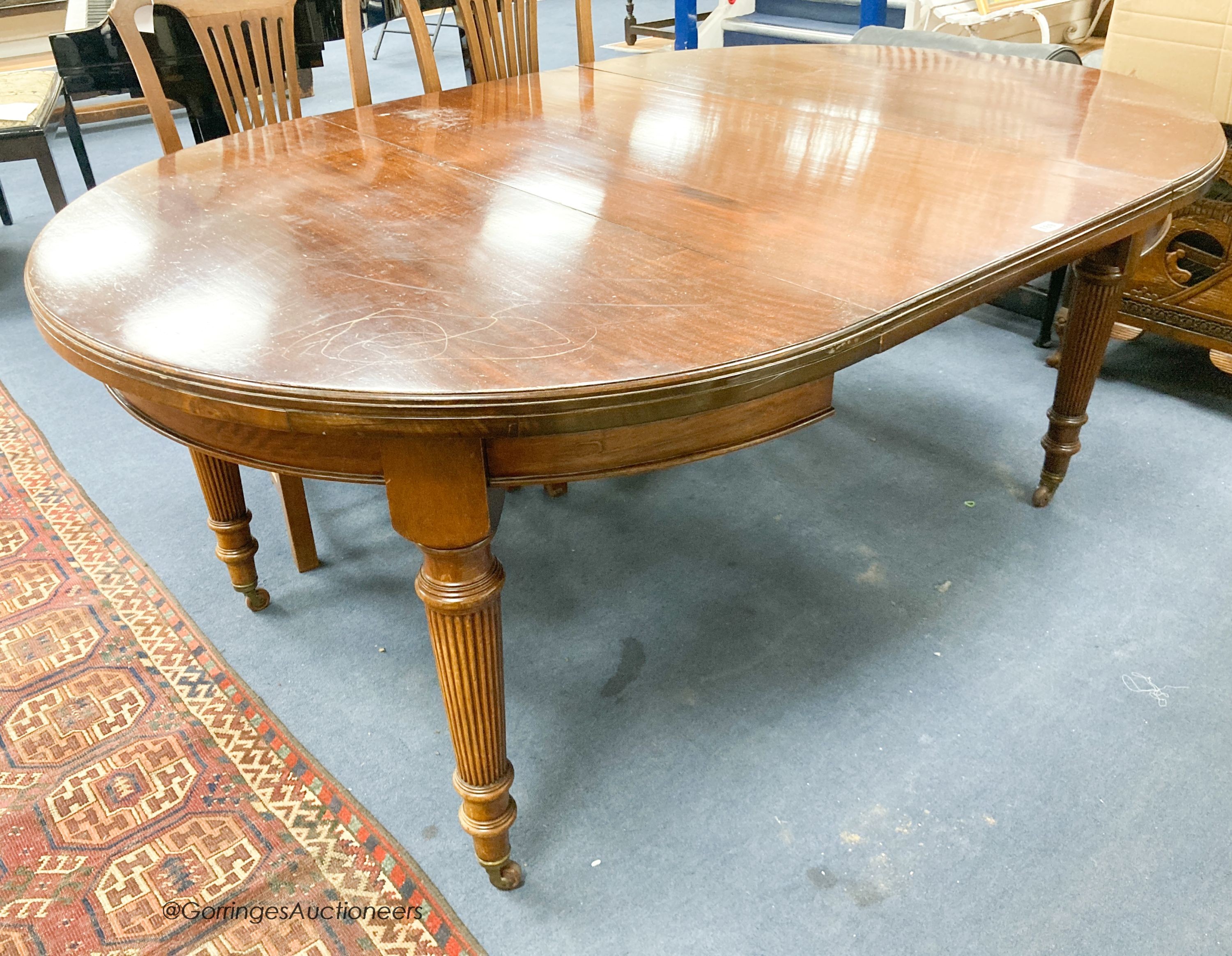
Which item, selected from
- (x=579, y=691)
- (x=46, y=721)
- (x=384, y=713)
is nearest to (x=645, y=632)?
(x=579, y=691)

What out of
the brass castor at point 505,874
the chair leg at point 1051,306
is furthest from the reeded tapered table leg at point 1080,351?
the brass castor at point 505,874

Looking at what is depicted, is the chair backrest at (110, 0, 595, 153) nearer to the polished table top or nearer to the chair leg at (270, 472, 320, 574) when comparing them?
the polished table top

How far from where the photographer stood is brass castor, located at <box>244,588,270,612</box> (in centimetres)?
168

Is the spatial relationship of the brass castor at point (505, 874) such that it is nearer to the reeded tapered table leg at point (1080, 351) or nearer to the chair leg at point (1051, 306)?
the reeded tapered table leg at point (1080, 351)

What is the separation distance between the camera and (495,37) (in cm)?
215

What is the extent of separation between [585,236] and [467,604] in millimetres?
480

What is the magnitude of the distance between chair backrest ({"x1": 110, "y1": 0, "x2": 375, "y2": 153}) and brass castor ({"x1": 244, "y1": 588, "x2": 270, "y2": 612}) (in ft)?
2.64

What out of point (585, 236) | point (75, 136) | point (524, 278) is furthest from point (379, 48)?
point (524, 278)

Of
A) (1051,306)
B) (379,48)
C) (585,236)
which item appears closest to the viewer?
(585,236)

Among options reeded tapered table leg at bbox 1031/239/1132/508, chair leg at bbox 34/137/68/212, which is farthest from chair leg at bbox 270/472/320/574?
chair leg at bbox 34/137/68/212

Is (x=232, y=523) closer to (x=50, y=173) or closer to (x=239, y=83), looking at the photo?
(x=239, y=83)

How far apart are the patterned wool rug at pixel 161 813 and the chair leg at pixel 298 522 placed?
229mm

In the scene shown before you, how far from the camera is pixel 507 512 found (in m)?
1.99

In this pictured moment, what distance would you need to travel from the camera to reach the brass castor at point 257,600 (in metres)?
1.68
